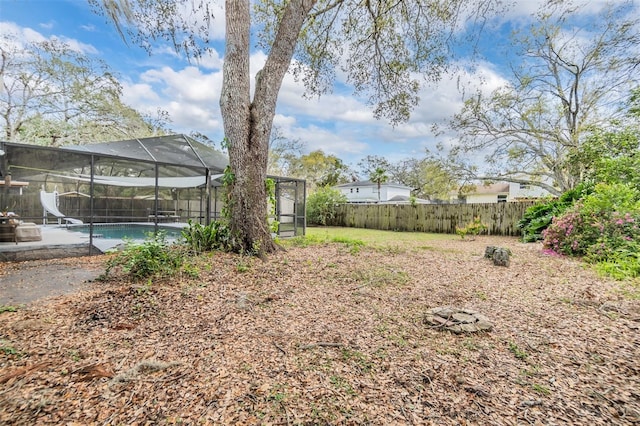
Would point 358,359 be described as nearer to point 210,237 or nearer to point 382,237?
point 210,237

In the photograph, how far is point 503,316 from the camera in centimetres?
272

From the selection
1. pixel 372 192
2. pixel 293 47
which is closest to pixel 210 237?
pixel 293 47

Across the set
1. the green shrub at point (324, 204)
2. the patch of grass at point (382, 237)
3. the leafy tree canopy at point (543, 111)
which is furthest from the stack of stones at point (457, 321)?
the green shrub at point (324, 204)

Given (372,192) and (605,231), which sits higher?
(372,192)

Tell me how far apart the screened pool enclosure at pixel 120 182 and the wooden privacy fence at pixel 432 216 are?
6070mm

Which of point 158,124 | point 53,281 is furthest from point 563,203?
point 158,124

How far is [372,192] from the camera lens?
28.7 m

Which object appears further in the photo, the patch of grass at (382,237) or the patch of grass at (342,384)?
the patch of grass at (382,237)

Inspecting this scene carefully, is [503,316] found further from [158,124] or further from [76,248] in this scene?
[158,124]

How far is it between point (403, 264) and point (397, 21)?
592 centimetres

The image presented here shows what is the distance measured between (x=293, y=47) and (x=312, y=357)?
5027mm

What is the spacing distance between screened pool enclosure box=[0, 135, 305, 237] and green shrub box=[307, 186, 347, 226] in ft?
20.1

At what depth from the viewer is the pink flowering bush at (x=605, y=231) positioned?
4.60 metres

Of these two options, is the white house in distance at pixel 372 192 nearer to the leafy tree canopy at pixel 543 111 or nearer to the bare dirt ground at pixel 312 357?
the leafy tree canopy at pixel 543 111
